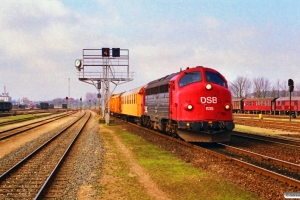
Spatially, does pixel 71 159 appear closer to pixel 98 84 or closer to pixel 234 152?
pixel 234 152

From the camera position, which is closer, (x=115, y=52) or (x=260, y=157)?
(x=260, y=157)

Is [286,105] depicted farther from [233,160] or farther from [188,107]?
[233,160]

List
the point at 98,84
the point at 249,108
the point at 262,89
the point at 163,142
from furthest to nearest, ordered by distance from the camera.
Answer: the point at 262,89
the point at 249,108
the point at 98,84
the point at 163,142

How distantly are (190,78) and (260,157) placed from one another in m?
5.56

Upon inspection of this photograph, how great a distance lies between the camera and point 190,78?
1595 centimetres

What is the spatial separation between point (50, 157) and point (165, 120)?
7.71m

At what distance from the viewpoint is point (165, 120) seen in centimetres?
1923

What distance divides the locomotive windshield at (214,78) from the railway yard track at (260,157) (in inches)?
127

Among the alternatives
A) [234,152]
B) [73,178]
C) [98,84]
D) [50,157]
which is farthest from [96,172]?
[98,84]

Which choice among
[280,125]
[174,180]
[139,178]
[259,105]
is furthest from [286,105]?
[139,178]

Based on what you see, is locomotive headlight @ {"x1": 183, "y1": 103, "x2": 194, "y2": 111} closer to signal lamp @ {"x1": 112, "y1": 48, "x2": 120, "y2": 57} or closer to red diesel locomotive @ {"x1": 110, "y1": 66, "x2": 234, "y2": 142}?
red diesel locomotive @ {"x1": 110, "y1": 66, "x2": 234, "y2": 142}

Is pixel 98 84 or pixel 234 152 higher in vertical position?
pixel 98 84

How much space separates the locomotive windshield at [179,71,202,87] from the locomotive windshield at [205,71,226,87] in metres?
0.41

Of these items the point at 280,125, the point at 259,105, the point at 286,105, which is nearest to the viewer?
the point at 280,125
